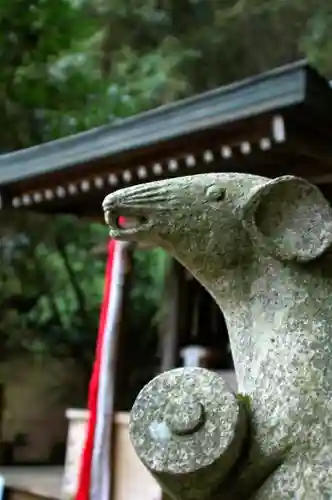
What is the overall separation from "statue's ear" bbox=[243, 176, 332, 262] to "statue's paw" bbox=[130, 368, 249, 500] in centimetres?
21

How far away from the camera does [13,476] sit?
5.92m

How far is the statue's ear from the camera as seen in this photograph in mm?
1065

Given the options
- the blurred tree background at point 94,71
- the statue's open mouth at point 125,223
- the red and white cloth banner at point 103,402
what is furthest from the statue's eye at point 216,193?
the blurred tree background at point 94,71

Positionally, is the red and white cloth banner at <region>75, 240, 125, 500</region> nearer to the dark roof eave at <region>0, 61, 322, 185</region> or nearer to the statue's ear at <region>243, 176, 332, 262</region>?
the dark roof eave at <region>0, 61, 322, 185</region>

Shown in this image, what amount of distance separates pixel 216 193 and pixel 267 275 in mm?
143

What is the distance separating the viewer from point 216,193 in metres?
1.10

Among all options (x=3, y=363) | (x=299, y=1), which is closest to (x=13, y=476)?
(x=3, y=363)

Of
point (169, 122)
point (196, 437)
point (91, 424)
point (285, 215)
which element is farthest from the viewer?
point (91, 424)

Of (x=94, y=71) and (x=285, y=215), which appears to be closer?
(x=285, y=215)

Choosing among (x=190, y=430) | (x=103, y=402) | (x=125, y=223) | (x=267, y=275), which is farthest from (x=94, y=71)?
(x=190, y=430)

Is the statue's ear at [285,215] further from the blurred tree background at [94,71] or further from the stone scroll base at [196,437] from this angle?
the blurred tree background at [94,71]

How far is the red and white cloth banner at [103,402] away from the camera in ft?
13.4

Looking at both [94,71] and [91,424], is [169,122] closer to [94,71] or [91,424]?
[91,424]

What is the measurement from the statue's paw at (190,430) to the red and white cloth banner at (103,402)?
3144 mm
